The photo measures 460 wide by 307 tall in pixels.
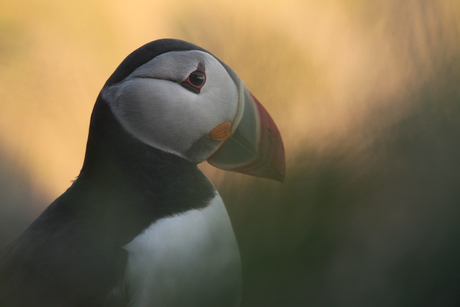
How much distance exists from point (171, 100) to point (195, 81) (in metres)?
0.07

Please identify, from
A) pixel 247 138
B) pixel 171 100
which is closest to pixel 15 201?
pixel 171 100

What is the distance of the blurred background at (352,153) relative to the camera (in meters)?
0.33

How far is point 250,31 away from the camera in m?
0.43

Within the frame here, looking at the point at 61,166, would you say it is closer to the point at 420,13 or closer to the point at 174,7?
the point at 174,7

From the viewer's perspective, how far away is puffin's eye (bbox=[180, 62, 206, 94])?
75 cm

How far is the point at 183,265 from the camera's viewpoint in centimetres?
59

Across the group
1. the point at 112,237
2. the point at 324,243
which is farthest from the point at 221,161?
the point at 324,243

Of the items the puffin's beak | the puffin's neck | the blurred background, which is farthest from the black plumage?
the blurred background

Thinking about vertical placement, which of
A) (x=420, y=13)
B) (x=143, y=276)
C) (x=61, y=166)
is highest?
(x=420, y=13)

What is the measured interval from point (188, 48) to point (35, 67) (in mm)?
301

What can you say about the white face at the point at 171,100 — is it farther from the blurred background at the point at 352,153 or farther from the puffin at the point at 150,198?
the blurred background at the point at 352,153

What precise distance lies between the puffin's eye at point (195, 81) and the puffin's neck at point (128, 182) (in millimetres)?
155

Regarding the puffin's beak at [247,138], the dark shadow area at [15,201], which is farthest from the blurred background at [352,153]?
the dark shadow area at [15,201]

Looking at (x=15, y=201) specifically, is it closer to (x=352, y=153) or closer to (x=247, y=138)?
(x=247, y=138)
